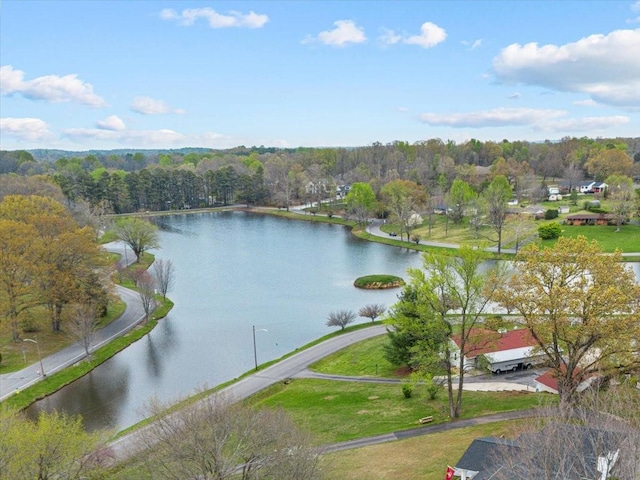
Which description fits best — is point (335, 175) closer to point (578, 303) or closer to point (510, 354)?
point (510, 354)

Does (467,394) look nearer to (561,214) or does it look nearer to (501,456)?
(501,456)

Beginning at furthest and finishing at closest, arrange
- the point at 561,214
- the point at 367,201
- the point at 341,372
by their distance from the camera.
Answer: the point at 367,201
the point at 561,214
the point at 341,372

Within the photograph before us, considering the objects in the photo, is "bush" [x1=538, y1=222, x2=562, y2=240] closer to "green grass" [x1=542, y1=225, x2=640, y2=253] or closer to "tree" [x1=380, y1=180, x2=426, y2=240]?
"green grass" [x1=542, y1=225, x2=640, y2=253]

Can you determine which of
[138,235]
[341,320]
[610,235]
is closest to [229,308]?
[341,320]

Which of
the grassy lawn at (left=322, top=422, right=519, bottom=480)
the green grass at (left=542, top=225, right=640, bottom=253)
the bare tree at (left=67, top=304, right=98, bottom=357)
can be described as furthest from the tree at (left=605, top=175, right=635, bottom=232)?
the bare tree at (left=67, top=304, right=98, bottom=357)

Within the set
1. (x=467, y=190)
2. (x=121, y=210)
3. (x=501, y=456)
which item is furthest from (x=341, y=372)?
(x=121, y=210)

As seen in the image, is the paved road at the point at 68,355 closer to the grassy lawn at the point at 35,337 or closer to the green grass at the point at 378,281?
the grassy lawn at the point at 35,337

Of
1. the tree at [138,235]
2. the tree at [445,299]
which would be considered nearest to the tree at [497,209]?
the tree at [445,299]
